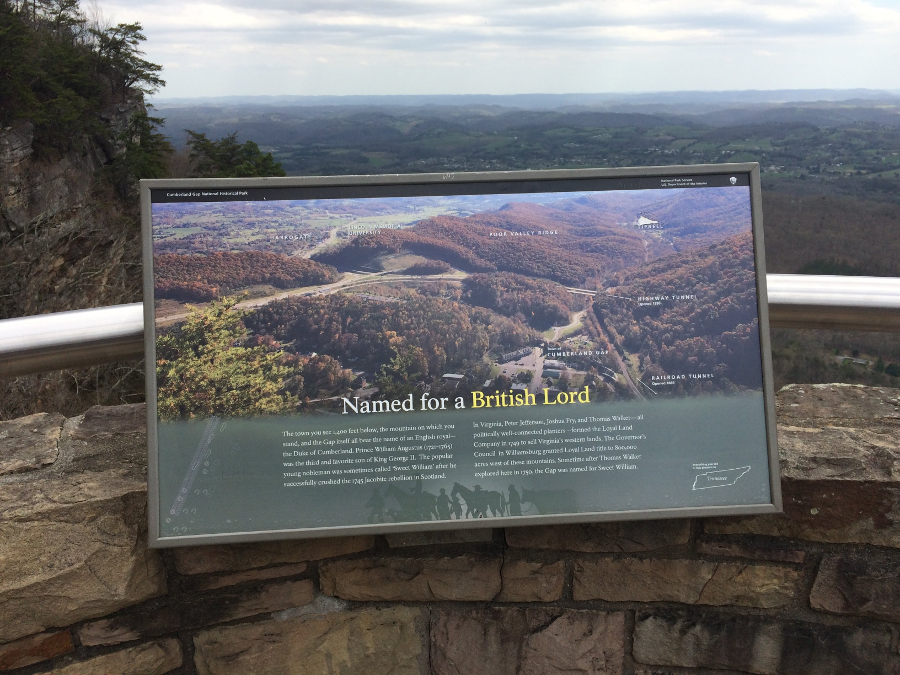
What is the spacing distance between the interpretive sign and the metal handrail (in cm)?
14

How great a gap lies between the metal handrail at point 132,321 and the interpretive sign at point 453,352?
136 millimetres

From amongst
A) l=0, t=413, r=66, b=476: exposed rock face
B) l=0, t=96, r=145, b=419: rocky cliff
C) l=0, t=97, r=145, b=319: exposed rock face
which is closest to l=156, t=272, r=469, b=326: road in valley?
l=0, t=413, r=66, b=476: exposed rock face

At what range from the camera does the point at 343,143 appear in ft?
115

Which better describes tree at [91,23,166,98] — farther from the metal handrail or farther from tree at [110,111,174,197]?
the metal handrail

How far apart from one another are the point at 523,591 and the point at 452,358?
64cm

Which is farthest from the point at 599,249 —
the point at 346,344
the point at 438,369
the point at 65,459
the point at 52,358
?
the point at 65,459

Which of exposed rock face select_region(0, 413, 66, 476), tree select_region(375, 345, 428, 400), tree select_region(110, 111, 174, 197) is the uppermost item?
tree select_region(110, 111, 174, 197)

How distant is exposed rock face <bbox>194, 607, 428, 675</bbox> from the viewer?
1687 millimetres

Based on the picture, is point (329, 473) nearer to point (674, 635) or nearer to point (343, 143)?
point (674, 635)

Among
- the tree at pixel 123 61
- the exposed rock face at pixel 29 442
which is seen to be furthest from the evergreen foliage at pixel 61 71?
the exposed rock face at pixel 29 442

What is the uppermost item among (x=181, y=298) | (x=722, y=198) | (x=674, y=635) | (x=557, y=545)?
(x=722, y=198)

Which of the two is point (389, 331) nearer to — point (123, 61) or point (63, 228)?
point (63, 228)

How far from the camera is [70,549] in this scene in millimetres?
1511

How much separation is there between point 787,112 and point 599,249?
122 feet
